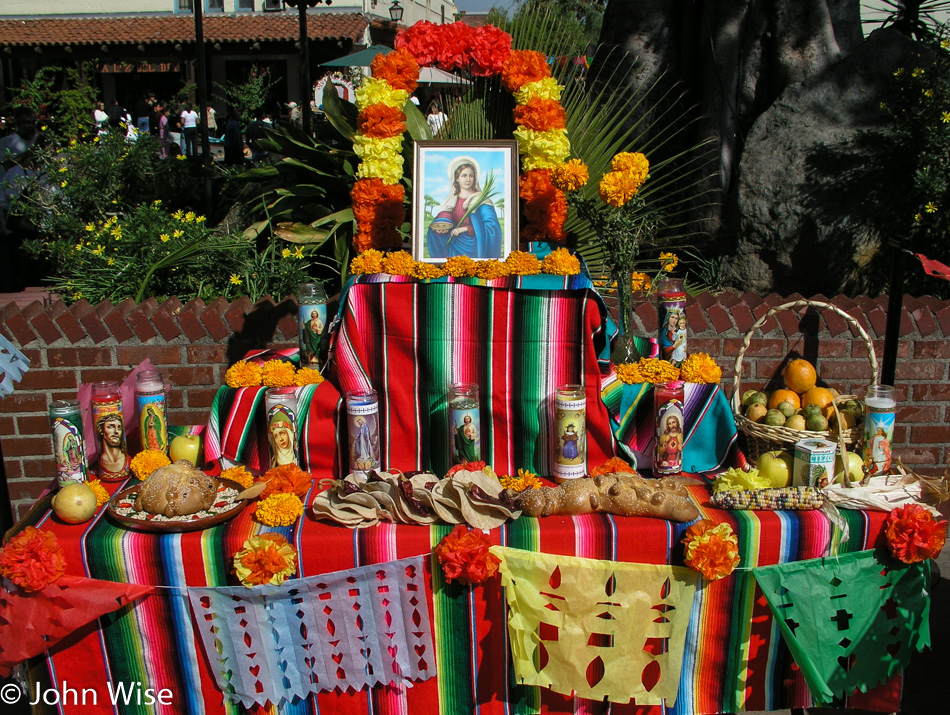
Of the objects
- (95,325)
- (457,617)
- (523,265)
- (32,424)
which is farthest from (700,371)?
(32,424)

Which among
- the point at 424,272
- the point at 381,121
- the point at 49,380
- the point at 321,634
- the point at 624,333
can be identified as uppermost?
the point at 381,121

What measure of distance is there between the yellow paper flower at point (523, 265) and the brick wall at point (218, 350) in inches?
38.5

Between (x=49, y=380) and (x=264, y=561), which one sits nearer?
(x=264, y=561)

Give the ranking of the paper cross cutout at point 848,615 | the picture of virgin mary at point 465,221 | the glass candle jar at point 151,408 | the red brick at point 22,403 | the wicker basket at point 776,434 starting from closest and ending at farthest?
the paper cross cutout at point 848,615
the wicker basket at point 776,434
the glass candle jar at point 151,408
the picture of virgin mary at point 465,221
the red brick at point 22,403

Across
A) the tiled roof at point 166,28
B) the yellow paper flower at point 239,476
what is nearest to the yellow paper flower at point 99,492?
the yellow paper flower at point 239,476

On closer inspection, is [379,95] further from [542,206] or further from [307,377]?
[307,377]

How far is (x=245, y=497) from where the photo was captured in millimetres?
2428

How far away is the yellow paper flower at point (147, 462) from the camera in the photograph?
2660 mm

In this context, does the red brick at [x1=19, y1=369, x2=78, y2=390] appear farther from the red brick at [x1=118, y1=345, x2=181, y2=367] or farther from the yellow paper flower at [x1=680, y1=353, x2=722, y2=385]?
the yellow paper flower at [x1=680, y1=353, x2=722, y2=385]

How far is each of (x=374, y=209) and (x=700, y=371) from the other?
151 centimetres

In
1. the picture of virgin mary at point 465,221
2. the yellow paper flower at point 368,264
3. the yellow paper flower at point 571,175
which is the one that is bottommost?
the yellow paper flower at point 368,264

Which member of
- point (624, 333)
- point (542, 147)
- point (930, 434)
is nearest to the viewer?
point (624, 333)

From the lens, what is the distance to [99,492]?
252cm

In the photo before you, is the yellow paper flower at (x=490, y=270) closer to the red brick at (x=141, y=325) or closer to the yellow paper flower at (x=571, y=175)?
the yellow paper flower at (x=571, y=175)
